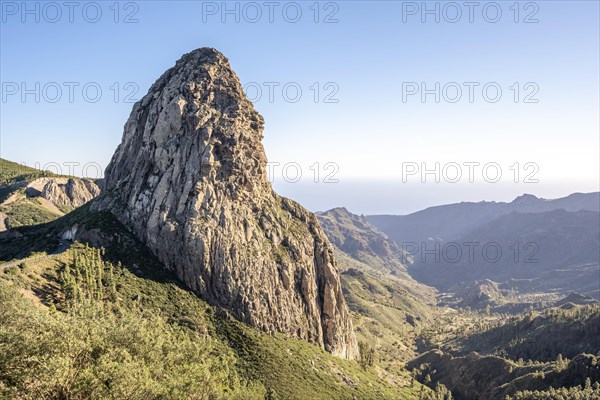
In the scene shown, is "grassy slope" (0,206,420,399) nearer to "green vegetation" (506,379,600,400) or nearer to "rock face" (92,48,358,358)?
"rock face" (92,48,358,358)

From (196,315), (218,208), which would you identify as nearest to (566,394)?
(196,315)

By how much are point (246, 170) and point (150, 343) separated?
102916 mm

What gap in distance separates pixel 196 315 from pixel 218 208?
39934mm

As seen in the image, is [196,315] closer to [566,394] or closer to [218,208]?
[218,208]

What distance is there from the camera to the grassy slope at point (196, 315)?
121m

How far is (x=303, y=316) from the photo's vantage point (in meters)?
161

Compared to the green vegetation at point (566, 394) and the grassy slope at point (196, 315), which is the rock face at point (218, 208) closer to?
the grassy slope at point (196, 315)

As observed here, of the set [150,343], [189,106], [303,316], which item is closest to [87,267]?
[150,343]

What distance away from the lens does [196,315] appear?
5054 inches

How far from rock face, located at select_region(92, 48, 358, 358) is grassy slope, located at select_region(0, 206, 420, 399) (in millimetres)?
5754

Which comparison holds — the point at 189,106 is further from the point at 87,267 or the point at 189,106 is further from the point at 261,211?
the point at 87,267

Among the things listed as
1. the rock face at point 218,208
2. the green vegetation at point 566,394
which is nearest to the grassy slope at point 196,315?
the rock face at point 218,208

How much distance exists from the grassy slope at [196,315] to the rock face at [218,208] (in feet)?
18.9

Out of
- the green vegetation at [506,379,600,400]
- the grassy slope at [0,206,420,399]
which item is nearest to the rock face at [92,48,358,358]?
the grassy slope at [0,206,420,399]
